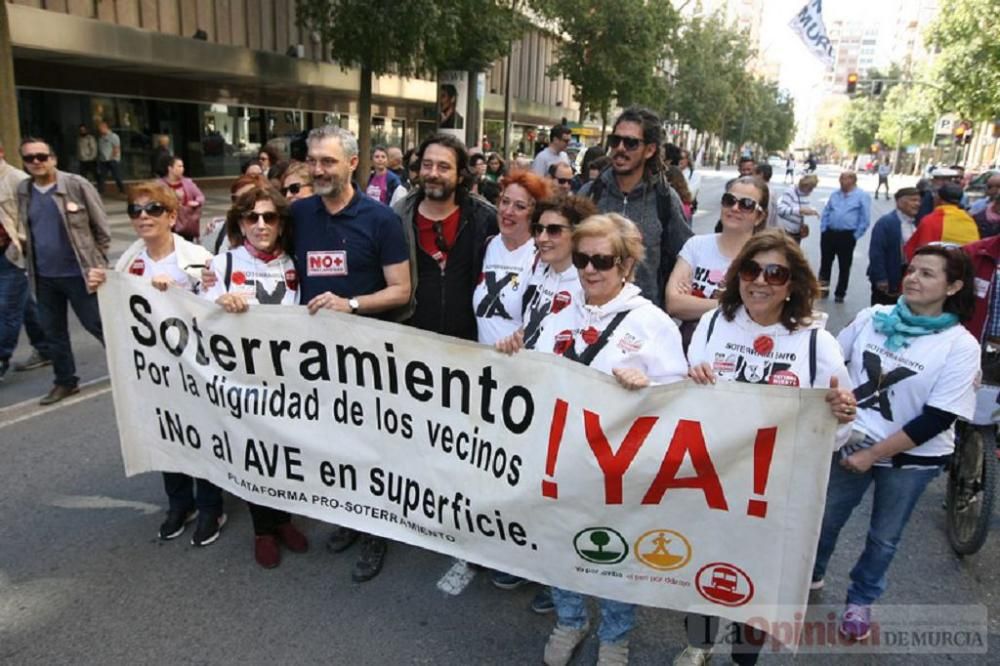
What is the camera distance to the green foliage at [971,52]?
23922 millimetres

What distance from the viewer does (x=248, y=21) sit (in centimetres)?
2088

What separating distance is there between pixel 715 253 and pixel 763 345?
3.48ft

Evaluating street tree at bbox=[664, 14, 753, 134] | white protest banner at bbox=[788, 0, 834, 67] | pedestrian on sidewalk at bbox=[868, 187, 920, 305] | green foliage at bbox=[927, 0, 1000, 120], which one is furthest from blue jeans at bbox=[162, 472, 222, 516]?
street tree at bbox=[664, 14, 753, 134]

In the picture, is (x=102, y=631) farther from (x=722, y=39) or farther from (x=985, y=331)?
(x=722, y=39)

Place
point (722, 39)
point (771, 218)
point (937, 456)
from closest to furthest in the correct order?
point (937, 456) < point (771, 218) < point (722, 39)

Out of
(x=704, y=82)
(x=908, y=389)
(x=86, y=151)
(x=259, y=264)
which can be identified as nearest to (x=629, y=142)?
(x=908, y=389)

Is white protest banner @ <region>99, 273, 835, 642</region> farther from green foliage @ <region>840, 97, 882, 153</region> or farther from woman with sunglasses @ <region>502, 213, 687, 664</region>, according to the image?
green foliage @ <region>840, 97, 882, 153</region>

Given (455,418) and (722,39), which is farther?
(722,39)

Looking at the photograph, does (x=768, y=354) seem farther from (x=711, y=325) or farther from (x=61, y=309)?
(x=61, y=309)

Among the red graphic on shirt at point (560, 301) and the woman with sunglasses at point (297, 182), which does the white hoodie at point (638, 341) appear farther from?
the woman with sunglasses at point (297, 182)

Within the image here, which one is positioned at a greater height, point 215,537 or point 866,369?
point 866,369

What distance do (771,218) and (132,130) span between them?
20.0 m

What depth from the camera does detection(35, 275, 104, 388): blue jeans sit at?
17.8ft

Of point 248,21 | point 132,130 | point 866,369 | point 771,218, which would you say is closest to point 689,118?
point 248,21
